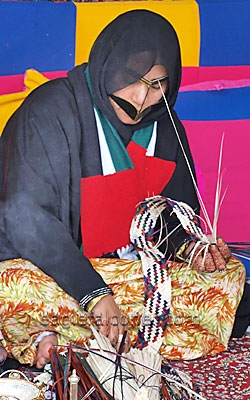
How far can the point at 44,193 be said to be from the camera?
11.5 ft

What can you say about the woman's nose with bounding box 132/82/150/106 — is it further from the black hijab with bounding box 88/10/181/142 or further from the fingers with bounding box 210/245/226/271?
the fingers with bounding box 210/245/226/271

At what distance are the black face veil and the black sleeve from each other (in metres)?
0.17

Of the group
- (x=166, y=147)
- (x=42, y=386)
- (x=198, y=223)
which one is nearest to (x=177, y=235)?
(x=198, y=223)

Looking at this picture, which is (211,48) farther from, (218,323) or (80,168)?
(218,323)

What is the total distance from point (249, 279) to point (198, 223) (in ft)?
1.71

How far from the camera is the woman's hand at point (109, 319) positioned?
11.2 feet

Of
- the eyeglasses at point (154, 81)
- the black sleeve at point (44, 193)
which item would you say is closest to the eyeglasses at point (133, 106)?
the eyeglasses at point (154, 81)

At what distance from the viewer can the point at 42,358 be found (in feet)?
11.2

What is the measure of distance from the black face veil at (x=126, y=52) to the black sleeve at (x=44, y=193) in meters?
0.17

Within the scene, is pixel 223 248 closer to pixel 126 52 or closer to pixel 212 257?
pixel 212 257

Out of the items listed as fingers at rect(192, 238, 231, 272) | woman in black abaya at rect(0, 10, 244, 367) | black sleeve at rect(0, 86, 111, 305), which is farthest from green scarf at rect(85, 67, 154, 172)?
fingers at rect(192, 238, 231, 272)

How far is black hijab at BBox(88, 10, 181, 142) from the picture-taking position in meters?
3.49

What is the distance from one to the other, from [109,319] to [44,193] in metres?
0.52

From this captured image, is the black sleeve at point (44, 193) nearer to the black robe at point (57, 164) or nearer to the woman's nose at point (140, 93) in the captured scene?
the black robe at point (57, 164)
